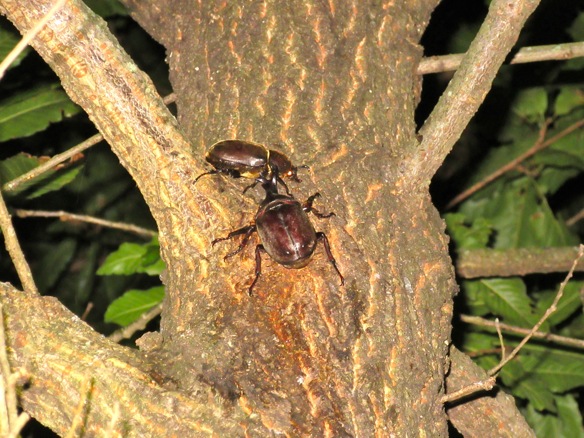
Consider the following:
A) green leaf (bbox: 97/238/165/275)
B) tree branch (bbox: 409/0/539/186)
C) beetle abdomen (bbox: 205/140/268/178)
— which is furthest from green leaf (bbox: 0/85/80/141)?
tree branch (bbox: 409/0/539/186)

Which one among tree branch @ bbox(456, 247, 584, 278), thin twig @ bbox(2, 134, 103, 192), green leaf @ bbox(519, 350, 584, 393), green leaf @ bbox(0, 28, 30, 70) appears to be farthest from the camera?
green leaf @ bbox(519, 350, 584, 393)

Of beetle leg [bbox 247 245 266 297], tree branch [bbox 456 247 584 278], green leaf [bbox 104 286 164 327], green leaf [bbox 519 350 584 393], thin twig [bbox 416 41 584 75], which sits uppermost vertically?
thin twig [bbox 416 41 584 75]

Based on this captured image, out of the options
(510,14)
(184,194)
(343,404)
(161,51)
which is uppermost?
(161,51)

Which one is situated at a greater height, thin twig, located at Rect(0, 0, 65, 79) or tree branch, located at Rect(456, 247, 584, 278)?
thin twig, located at Rect(0, 0, 65, 79)

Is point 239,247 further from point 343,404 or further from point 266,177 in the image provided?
point 343,404

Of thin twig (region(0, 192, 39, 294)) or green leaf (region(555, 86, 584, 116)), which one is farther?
green leaf (region(555, 86, 584, 116))

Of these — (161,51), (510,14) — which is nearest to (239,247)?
(510,14)

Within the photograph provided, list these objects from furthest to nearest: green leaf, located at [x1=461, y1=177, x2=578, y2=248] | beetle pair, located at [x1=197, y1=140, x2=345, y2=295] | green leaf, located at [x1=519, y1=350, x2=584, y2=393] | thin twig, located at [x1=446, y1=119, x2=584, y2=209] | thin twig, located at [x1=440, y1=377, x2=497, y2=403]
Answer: thin twig, located at [x1=446, y1=119, x2=584, y2=209] → green leaf, located at [x1=461, y1=177, x2=578, y2=248] → green leaf, located at [x1=519, y1=350, x2=584, y2=393] → beetle pair, located at [x1=197, y1=140, x2=345, y2=295] → thin twig, located at [x1=440, y1=377, x2=497, y2=403]

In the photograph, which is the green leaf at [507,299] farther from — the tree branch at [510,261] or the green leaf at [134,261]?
the green leaf at [134,261]

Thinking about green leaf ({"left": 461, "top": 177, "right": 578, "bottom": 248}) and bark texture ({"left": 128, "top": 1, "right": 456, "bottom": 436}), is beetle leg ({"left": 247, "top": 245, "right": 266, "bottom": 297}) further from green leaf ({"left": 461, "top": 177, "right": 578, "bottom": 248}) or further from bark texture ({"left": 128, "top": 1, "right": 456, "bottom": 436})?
green leaf ({"left": 461, "top": 177, "right": 578, "bottom": 248})
